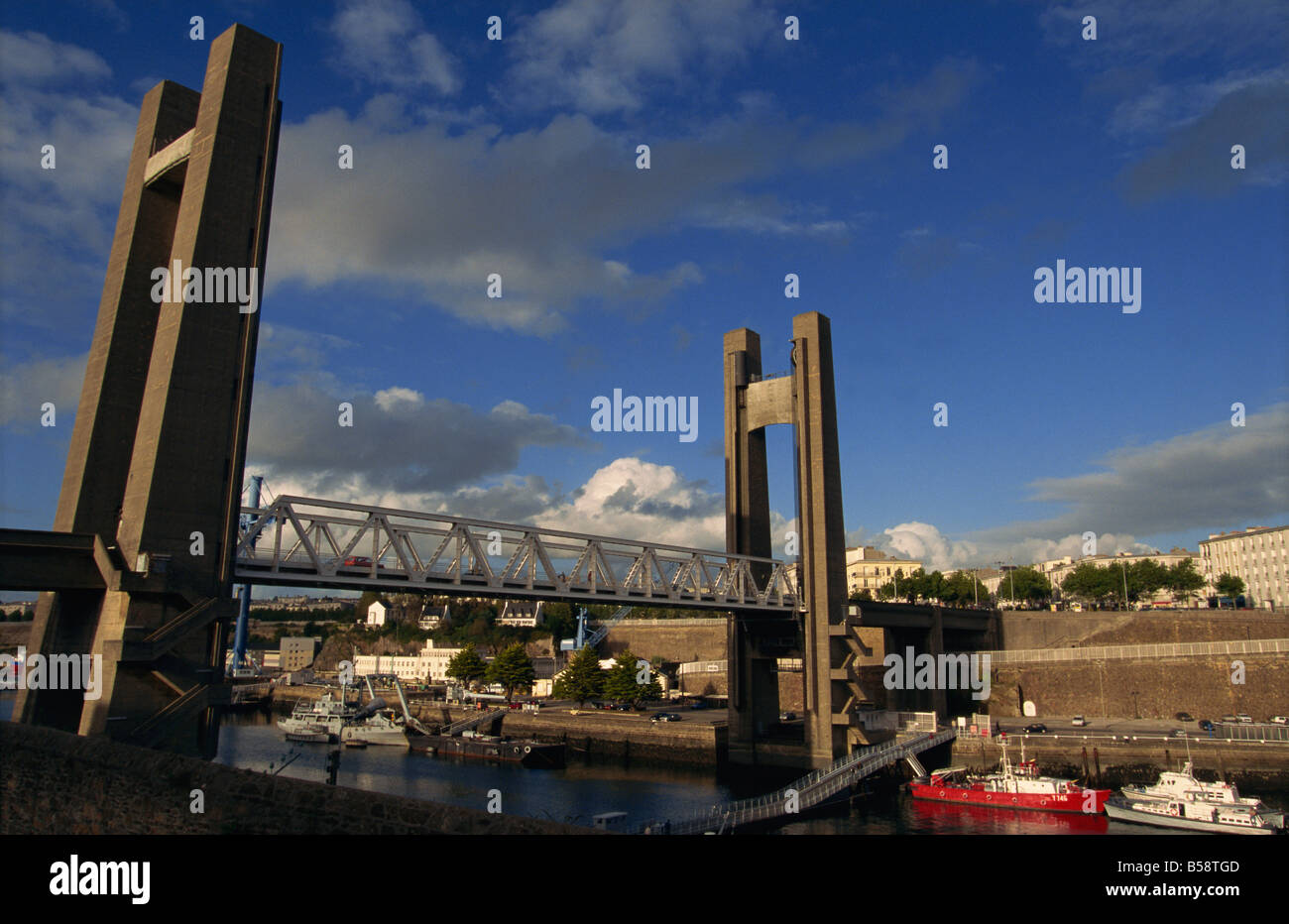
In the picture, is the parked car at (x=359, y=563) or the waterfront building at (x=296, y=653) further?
the waterfront building at (x=296, y=653)

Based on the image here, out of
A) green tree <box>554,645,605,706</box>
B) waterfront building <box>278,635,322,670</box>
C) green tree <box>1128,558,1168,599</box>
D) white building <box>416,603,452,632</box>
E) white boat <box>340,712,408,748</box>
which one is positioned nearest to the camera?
white boat <box>340,712,408,748</box>

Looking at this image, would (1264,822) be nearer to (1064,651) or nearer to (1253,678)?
(1253,678)

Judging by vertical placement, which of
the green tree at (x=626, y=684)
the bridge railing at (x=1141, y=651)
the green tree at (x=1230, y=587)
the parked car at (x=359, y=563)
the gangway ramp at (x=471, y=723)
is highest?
the green tree at (x=1230, y=587)

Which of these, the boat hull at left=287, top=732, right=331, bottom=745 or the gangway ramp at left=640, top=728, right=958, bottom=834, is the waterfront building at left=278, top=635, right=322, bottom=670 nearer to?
the boat hull at left=287, top=732, right=331, bottom=745

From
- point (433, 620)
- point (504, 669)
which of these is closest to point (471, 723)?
point (504, 669)

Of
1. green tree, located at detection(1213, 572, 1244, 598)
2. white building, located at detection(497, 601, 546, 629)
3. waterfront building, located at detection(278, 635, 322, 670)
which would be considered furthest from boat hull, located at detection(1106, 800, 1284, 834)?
waterfront building, located at detection(278, 635, 322, 670)

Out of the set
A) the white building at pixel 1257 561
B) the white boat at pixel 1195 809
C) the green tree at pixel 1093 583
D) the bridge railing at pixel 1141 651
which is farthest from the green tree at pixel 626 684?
the white building at pixel 1257 561

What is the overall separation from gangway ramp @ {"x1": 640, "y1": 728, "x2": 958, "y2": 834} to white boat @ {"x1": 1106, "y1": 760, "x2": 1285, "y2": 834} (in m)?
12.4

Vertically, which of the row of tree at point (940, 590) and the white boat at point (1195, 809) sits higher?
the row of tree at point (940, 590)

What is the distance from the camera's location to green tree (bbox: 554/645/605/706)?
89.4 meters

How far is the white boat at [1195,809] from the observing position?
39281 millimetres

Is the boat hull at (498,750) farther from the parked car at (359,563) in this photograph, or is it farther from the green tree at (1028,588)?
the green tree at (1028,588)

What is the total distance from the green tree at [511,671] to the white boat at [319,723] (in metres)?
16.4
